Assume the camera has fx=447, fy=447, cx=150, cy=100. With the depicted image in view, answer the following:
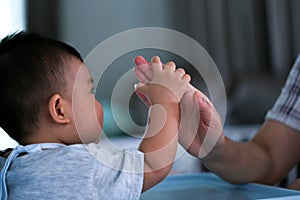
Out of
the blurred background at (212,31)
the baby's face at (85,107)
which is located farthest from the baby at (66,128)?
the blurred background at (212,31)

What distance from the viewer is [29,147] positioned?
57 cm

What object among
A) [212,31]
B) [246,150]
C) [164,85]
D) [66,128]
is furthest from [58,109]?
[212,31]

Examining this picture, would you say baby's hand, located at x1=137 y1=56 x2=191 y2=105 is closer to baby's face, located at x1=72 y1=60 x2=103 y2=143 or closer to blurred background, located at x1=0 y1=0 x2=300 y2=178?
baby's face, located at x1=72 y1=60 x2=103 y2=143

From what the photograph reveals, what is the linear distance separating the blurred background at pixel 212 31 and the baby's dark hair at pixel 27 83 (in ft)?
4.37

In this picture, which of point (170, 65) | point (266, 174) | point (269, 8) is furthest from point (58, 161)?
point (269, 8)

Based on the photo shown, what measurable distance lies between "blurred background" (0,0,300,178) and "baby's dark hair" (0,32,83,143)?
4.37ft

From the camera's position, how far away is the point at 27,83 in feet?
1.95

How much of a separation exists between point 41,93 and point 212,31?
1895 millimetres

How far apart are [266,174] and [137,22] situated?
1727 mm

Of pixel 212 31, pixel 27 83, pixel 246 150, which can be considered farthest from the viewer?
pixel 212 31

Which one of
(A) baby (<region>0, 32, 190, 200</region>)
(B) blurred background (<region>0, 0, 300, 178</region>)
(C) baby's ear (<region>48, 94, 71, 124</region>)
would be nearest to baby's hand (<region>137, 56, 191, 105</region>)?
(A) baby (<region>0, 32, 190, 200</region>)

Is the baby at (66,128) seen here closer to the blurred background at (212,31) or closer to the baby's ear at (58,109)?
the baby's ear at (58,109)

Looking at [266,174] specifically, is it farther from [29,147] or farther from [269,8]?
[269,8]

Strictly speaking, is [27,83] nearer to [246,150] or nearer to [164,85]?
[164,85]
